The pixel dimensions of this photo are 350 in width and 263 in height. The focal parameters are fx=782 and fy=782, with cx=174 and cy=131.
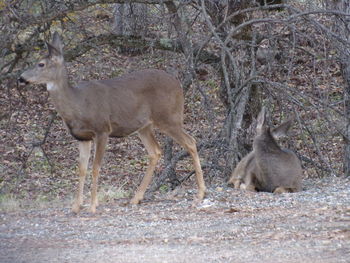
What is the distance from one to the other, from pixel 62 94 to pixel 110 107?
597 mm

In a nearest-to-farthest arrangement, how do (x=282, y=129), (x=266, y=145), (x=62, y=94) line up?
(x=62, y=94) < (x=266, y=145) < (x=282, y=129)

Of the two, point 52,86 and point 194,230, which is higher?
point 52,86

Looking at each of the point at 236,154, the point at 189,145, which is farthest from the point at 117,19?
the point at 189,145

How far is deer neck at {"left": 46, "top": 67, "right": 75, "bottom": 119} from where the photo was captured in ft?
28.8

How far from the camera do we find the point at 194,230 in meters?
7.05

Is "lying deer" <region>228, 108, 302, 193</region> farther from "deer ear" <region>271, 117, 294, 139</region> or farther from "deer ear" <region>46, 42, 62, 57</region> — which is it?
"deer ear" <region>46, 42, 62, 57</region>

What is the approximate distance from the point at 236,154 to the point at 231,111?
797 millimetres

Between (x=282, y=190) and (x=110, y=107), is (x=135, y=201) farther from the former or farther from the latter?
(x=282, y=190)

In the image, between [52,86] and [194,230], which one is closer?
[194,230]

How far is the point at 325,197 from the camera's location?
8445 millimetres

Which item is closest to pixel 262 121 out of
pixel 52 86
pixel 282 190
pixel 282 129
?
pixel 282 129

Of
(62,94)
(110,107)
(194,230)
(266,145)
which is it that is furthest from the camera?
(266,145)

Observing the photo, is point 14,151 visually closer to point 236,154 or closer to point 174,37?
point 174,37

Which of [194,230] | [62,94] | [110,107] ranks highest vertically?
[62,94]
